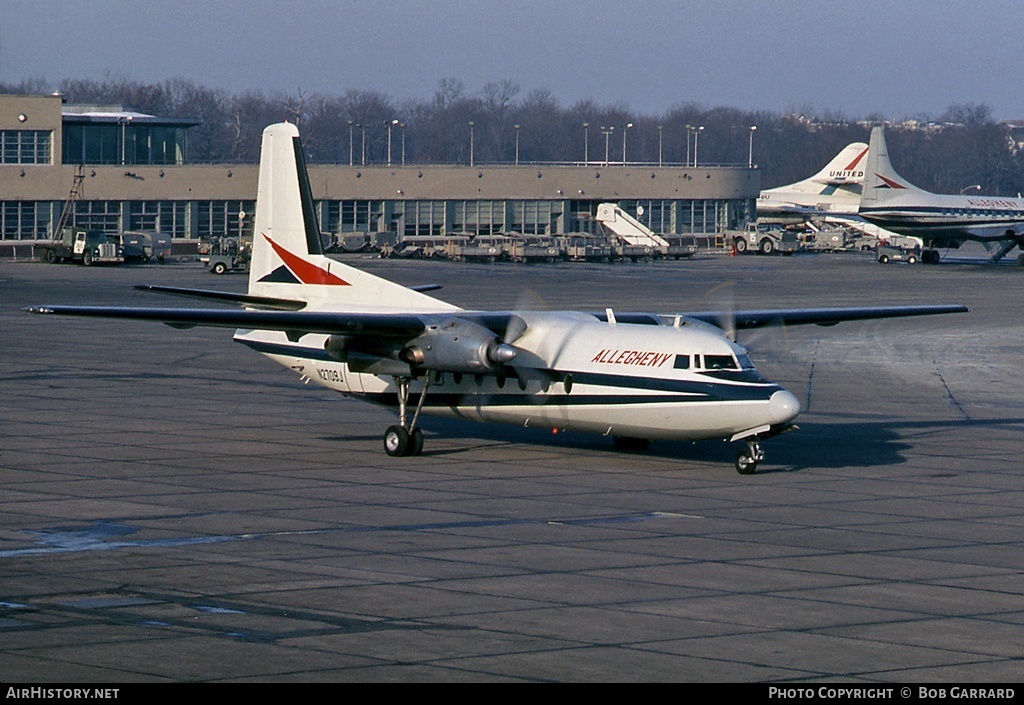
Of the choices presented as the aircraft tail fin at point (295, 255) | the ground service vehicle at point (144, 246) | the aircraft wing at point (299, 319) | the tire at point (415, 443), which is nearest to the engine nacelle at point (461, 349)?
the aircraft wing at point (299, 319)

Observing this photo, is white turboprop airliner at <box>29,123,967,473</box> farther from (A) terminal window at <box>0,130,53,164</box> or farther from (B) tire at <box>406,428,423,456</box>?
(A) terminal window at <box>0,130,53,164</box>

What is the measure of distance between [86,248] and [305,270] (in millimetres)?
66687

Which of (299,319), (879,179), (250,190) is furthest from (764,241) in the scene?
(299,319)

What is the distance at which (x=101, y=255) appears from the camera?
92.8 m

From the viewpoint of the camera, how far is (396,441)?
28.3 meters

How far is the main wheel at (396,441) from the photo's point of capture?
28219 millimetres

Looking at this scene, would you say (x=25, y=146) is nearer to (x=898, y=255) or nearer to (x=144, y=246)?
(x=144, y=246)

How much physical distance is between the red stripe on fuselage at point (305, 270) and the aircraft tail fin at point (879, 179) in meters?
78.8

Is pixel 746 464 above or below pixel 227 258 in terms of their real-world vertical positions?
below

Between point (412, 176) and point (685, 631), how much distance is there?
11431 cm

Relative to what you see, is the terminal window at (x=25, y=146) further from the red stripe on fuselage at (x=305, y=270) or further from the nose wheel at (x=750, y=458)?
the nose wheel at (x=750, y=458)

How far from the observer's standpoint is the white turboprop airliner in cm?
2602

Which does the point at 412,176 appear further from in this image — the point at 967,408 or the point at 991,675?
the point at 991,675
